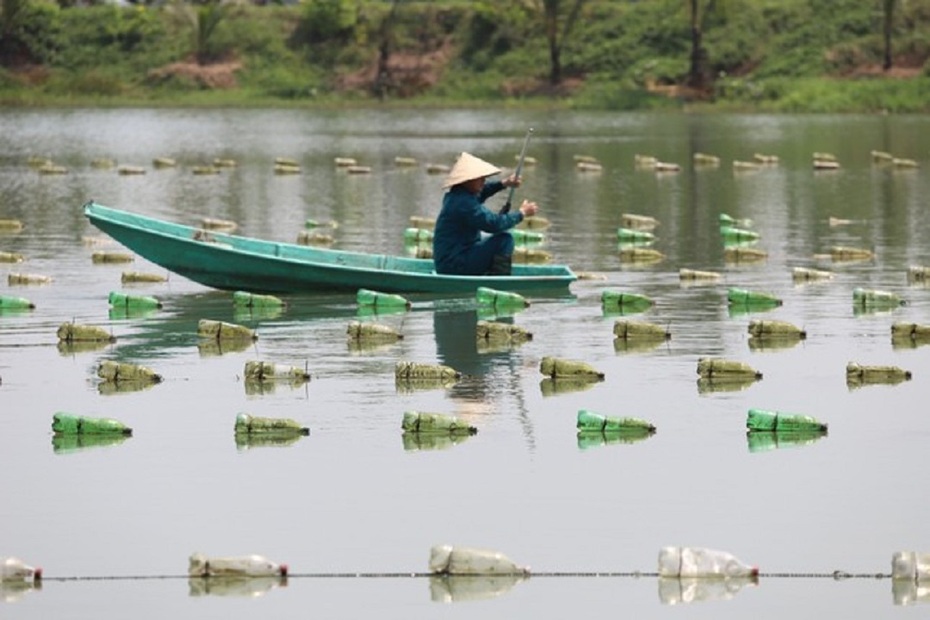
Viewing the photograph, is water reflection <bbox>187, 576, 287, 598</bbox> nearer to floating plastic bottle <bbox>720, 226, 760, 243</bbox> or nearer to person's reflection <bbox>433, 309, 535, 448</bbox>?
person's reflection <bbox>433, 309, 535, 448</bbox>

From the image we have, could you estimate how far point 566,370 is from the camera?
73.3 feet

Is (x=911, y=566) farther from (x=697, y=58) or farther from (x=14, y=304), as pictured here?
(x=697, y=58)

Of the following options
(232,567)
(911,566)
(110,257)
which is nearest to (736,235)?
(110,257)

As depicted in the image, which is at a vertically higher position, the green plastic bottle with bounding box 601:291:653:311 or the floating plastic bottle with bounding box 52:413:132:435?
the green plastic bottle with bounding box 601:291:653:311

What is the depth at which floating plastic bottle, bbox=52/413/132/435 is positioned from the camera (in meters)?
19.8

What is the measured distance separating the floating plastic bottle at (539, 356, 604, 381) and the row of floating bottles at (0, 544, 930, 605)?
6.82 metres

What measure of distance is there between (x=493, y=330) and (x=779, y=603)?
9857 mm

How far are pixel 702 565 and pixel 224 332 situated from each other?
10.3 m

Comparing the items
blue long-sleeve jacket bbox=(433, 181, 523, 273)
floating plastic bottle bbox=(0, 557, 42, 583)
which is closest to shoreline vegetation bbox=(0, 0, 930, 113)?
blue long-sleeve jacket bbox=(433, 181, 523, 273)

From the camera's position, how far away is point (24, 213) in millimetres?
40125

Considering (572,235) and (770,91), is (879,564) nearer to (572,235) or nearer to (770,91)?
(572,235)

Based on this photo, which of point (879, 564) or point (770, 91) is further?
point (770, 91)

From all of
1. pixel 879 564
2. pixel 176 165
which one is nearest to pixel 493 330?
pixel 879 564

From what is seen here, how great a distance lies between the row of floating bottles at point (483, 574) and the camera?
49.5ft
